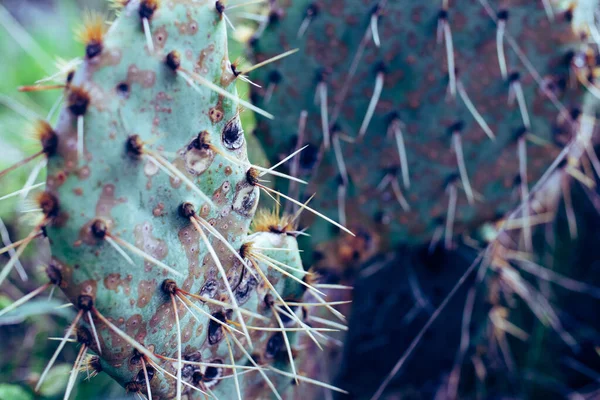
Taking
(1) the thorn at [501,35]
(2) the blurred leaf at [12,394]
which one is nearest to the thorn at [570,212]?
(1) the thorn at [501,35]

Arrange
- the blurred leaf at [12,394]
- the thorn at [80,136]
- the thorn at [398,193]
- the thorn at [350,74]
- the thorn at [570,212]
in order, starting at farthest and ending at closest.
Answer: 1. the thorn at [570,212]
2. the thorn at [398,193]
3. the thorn at [350,74]
4. the blurred leaf at [12,394]
5. the thorn at [80,136]

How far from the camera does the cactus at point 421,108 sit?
46.6 inches

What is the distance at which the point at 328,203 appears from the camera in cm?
129

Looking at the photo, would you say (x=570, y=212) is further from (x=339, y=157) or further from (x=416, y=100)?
(x=339, y=157)

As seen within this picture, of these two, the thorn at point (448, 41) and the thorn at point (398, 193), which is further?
the thorn at point (398, 193)

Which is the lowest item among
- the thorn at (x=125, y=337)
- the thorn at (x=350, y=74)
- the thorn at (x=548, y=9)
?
the thorn at (x=125, y=337)

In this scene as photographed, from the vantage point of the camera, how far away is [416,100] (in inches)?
49.1

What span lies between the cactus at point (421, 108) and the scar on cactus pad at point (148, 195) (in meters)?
0.44

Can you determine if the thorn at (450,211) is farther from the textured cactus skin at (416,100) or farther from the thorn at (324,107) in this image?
the thorn at (324,107)

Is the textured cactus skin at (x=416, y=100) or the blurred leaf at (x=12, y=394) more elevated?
the textured cactus skin at (x=416, y=100)

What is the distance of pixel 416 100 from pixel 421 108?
0.9 inches

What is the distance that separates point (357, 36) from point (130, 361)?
786 millimetres

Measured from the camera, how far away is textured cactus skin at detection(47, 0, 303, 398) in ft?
2.03

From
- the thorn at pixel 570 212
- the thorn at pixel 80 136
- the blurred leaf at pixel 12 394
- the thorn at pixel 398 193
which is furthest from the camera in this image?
the thorn at pixel 570 212
